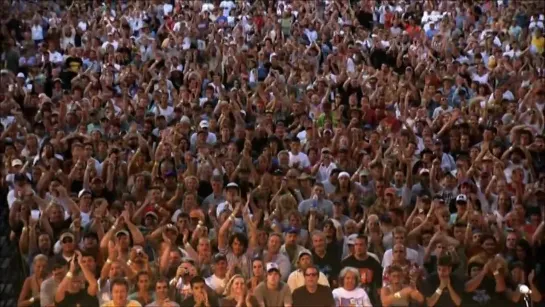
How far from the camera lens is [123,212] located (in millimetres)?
10750

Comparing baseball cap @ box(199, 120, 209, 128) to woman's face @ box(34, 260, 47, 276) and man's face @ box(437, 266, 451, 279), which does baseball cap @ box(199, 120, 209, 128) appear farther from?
man's face @ box(437, 266, 451, 279)

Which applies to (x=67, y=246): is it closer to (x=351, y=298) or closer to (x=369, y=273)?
(x=351, y=298)

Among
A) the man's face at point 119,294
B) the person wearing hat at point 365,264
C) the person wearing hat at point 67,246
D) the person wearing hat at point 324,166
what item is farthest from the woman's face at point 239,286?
the person wearing hat at point 324,166

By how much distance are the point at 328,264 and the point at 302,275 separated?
0.71m

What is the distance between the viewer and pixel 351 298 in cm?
920

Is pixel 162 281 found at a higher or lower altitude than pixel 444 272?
higher

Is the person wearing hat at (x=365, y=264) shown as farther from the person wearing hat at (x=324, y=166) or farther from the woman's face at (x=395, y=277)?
the person wearing hat at (x=324, y=166)

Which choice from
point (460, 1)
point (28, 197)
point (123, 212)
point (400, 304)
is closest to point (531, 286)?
point (400, 304)

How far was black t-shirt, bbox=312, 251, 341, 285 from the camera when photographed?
Answer: 9812 mm

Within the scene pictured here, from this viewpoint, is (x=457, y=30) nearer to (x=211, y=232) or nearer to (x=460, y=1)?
(x=460, y=1)

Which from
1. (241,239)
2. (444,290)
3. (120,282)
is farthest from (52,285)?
(444,290)

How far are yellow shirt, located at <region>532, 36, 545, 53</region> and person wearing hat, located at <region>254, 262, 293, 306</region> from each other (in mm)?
10298

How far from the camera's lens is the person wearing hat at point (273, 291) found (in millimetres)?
9188

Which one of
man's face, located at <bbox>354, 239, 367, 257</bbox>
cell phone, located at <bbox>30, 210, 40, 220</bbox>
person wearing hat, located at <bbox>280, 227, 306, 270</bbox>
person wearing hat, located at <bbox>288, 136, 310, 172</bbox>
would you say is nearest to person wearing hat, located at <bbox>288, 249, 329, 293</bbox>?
person wearing hat, located at <bbox>280, 227, 306, 270</bbox>
